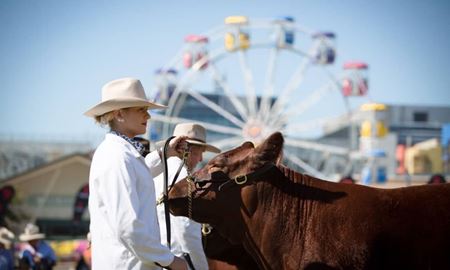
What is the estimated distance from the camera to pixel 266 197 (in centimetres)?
503

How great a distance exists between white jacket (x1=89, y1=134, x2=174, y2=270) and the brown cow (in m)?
0.70

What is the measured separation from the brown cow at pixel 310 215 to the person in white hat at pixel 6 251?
6447 millimetres

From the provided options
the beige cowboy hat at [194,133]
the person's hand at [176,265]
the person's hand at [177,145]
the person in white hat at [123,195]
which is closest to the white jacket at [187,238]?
the person's hand at [177,145]

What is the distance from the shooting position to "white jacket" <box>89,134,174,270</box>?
424 cm

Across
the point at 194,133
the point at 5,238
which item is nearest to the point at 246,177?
the point at 194,133

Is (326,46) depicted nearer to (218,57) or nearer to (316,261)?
(218,57)

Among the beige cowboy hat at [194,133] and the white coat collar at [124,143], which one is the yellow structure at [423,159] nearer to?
the beige cowboy hat at [194,133]

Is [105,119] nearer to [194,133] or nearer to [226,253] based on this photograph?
[194,133]

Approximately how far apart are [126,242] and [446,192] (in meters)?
2.01

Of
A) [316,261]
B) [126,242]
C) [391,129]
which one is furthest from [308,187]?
[391,129]

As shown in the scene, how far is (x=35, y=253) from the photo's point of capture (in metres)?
11.8

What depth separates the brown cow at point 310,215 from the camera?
15.4 ft

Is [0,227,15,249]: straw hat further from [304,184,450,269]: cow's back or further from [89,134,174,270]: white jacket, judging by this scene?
[304,184,450,269]: cow's back

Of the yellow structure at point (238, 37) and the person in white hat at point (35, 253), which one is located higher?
the yellow structure at point (238, 37)
